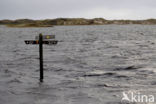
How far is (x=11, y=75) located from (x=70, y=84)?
220 inches

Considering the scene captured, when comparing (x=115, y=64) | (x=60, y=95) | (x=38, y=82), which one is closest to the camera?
(x=60, y=95)

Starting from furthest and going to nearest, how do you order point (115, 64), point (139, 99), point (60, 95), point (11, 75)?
point (115, 64), point (11, 75), point (60, 95), point (139, 99)

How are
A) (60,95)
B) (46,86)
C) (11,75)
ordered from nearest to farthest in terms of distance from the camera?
(60,95) → (46,86) → (11,75)

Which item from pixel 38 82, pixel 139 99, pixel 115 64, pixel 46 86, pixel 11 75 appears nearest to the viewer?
pixel 139 99

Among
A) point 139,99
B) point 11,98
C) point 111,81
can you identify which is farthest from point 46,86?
point 139,99

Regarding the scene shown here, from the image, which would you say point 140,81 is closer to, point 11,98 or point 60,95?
point 60,95

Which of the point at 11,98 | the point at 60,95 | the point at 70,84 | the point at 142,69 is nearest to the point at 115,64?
the point at 142,69

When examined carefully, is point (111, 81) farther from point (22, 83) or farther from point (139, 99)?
point (22, 83)

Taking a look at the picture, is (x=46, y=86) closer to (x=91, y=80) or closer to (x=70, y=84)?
(x=70, y=84)

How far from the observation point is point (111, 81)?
16.7 m

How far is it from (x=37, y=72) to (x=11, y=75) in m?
1.96

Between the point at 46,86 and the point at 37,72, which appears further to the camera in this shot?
the point at 37,72

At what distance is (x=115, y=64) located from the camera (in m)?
23.3

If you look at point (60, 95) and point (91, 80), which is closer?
point (60, 95)
